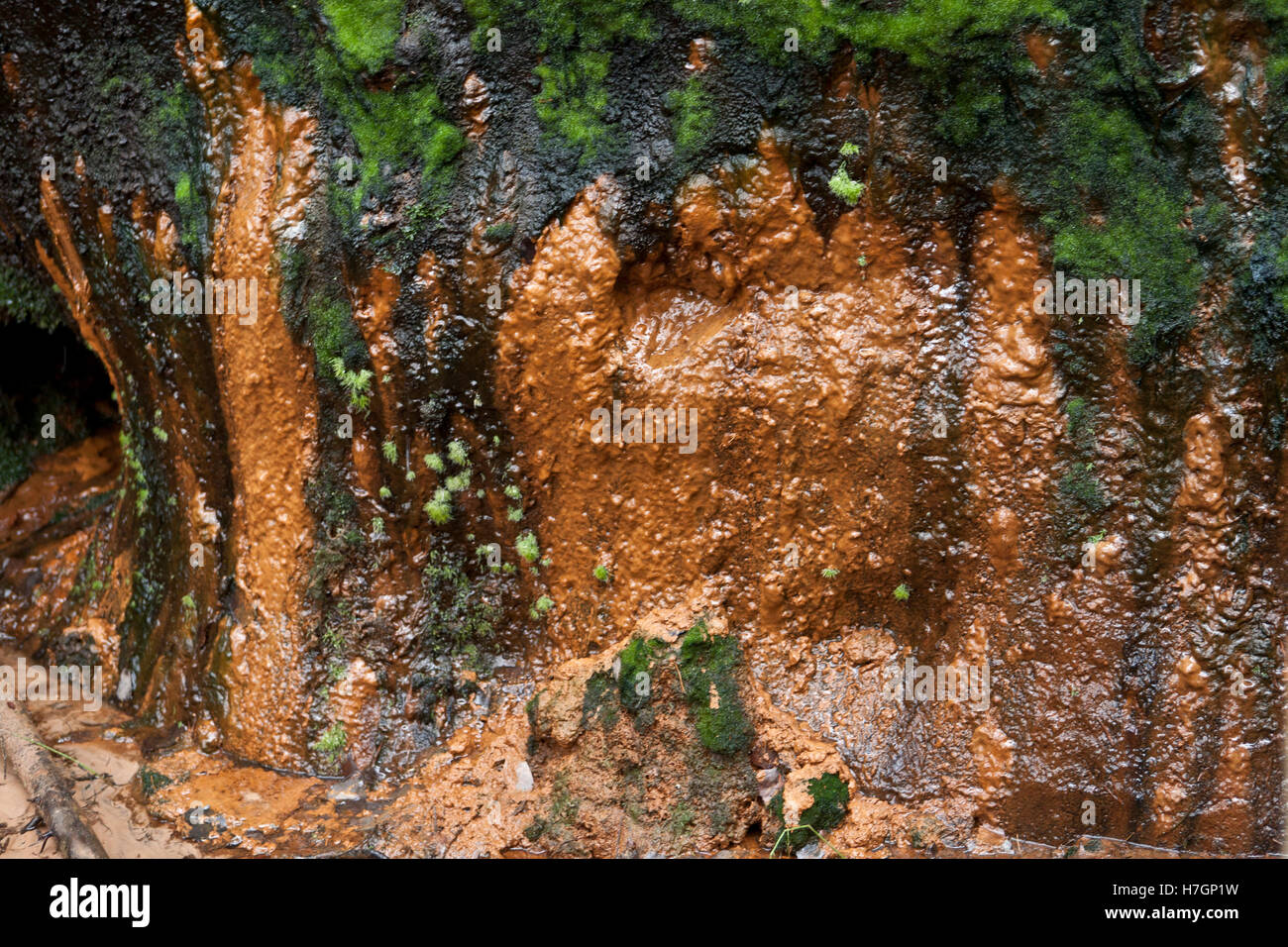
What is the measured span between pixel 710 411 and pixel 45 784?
420 centimetres

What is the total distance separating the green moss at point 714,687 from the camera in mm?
4707

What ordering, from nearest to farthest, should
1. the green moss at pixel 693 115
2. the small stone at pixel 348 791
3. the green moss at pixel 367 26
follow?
the green moss at pixel 693 115 → the green moss at pixel 367 26 → the small stone at pixel 348 791

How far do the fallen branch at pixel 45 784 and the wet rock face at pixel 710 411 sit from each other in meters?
0.44

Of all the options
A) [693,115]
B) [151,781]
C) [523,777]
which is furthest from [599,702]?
Answer: [693,115]

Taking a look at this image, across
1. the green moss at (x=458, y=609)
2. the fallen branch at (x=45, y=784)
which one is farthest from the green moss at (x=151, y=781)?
the green moss at (x=458, y=609)

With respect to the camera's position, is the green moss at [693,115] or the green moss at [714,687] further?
the green moss at [714,687]

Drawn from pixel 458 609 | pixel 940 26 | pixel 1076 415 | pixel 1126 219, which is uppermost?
pixel 940 26

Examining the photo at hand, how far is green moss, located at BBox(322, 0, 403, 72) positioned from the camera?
4.67 m

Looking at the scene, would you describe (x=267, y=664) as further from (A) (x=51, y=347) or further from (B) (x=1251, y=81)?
(B) (x=1251, y=81)

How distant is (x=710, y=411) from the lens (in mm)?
4805

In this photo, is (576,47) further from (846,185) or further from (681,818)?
(681,818)

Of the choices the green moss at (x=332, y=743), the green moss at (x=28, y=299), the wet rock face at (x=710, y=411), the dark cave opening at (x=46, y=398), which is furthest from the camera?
the dark cave opening at (x=46, y=398)

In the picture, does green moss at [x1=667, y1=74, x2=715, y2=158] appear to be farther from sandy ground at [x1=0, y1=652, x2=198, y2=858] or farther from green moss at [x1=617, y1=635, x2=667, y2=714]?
sandy ground at [x1=0, y1=652, x2=198, y2=858]

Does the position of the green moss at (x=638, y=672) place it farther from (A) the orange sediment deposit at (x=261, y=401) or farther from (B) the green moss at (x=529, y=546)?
(A) the orange sediment deposit at (x=261, y=401)
